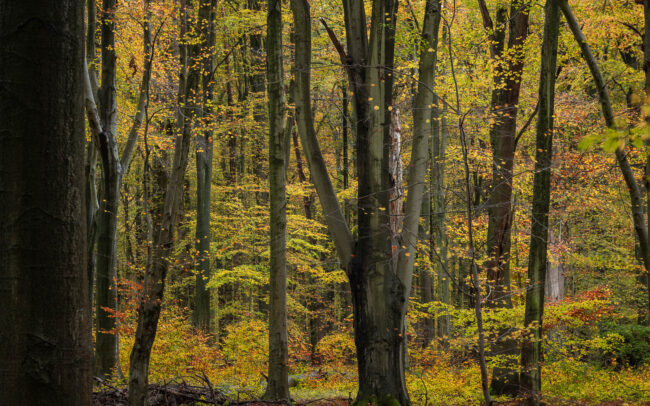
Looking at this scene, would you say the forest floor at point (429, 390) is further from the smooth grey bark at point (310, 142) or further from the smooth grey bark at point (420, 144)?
the smooth grey bark at point (310, 142)

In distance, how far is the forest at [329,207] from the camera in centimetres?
156

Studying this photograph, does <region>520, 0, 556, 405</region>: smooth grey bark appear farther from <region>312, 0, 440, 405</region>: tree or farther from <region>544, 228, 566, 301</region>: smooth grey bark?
<region>544, 228, 566, 301</region>: smooth grey bark

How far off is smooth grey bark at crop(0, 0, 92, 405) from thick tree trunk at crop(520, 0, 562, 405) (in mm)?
6169

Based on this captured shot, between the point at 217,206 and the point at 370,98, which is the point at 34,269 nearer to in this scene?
the point at 370,98

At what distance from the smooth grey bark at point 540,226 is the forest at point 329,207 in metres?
0.03

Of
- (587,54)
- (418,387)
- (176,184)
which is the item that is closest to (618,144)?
(176,184)

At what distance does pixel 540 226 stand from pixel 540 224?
7 centimetres

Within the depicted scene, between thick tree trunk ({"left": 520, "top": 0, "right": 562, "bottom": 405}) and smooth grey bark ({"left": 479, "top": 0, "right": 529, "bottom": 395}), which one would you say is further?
smooth grey bark ({"left": 479, "top": 0, "right": 529, "bottom": 395})

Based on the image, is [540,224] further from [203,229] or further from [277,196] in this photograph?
[203,229]

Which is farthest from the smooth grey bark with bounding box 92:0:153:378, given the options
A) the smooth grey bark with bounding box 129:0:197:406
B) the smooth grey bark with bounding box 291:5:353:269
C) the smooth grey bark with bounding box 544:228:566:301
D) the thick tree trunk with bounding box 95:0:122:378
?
the smooth grey bark with bounding box 544:228:566:301

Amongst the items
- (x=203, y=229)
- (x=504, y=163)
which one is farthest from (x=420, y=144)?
(x=203, y=229)

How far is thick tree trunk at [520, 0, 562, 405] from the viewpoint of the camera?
6.48m

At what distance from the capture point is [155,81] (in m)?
13.5

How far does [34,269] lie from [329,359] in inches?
512
